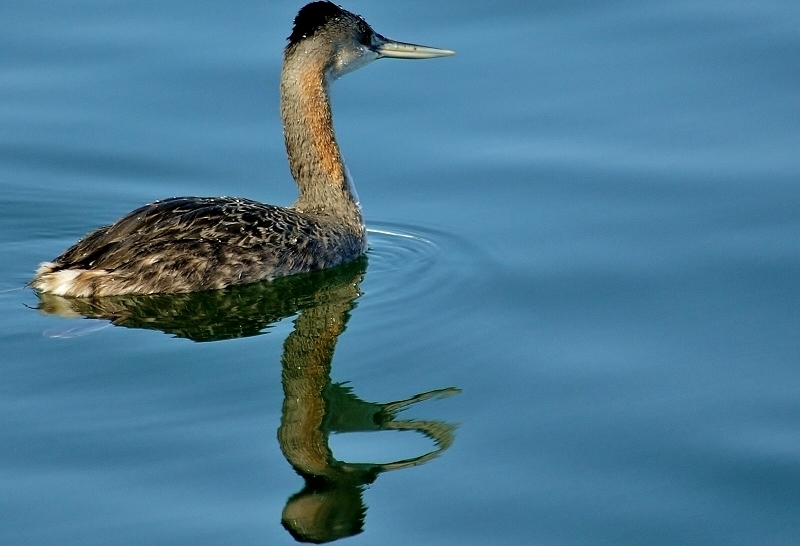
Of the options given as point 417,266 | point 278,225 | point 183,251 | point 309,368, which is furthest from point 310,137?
point 309,368

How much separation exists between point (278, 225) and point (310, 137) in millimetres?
975

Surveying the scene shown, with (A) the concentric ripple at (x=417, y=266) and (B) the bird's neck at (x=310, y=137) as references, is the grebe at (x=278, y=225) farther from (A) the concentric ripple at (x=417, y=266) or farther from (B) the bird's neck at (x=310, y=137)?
(A) the concentric ripple at (x=417, y=266)

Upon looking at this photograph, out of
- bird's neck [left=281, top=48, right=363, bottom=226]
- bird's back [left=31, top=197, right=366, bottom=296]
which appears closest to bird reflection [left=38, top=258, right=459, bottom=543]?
bird's back [left=31, top=197, right=366, bottom=296]

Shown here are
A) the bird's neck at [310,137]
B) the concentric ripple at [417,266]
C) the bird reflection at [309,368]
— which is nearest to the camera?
the bird reflection at [309,368]

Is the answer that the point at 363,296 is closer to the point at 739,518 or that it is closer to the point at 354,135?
the point at 354,135

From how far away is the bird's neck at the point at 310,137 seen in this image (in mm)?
10914

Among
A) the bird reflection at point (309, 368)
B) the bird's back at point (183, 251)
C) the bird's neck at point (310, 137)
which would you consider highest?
the bird's neck at point (310, 137)

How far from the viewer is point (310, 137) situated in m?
11.0

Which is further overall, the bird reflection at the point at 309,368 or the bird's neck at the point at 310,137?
the bird's neck at the point at 310,137

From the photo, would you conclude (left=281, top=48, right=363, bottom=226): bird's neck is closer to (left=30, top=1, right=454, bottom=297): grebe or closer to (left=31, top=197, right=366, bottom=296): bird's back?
(left=30, top=1, right=454, bottom=297): grebe

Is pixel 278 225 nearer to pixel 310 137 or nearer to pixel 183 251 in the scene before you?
pixel 183 251

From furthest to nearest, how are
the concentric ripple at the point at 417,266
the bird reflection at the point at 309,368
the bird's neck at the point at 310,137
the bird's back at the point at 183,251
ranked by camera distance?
the bird's neck at the point at 310,137 < the concentric ripple at the point at 417,266 < the bird's back at the point at 183,251 < the bird reflection at the point at 309,368

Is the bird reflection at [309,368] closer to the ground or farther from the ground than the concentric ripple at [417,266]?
closer to the ground

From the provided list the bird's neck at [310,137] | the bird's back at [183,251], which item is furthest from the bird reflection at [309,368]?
the bird's neck at [310,137]
